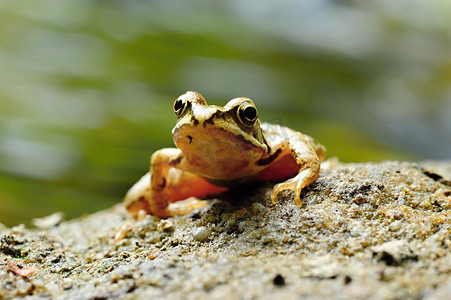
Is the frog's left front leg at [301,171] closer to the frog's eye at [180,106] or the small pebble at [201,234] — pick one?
the small pebble at [201,234]

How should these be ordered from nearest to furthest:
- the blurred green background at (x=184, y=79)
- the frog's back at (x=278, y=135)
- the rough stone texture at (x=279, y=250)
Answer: the rough stone texture at (x=279, y=250) → the frog's back at (x=278, y=135) → the blurred green background at (x=184, y=79)

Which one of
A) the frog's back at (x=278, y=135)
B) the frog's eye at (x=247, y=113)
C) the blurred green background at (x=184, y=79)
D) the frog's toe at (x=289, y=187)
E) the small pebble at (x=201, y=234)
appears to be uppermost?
the blurred green background at (x=184, y=79)

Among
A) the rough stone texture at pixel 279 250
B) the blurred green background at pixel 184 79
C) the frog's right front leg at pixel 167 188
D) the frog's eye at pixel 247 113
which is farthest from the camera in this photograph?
the blurred green background at pixel 184 79

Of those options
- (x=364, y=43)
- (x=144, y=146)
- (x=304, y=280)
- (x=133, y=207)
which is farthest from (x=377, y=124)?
(x=304, y=280)

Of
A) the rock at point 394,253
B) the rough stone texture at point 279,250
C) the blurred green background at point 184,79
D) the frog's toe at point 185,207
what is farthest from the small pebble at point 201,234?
the blurred green background at point 184,79

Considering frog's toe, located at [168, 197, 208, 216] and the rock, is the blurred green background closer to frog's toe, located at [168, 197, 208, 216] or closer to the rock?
frog's toe, located at [168, 197, 208, 216]

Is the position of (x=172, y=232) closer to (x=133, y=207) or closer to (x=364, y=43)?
(x=133, y=207)
